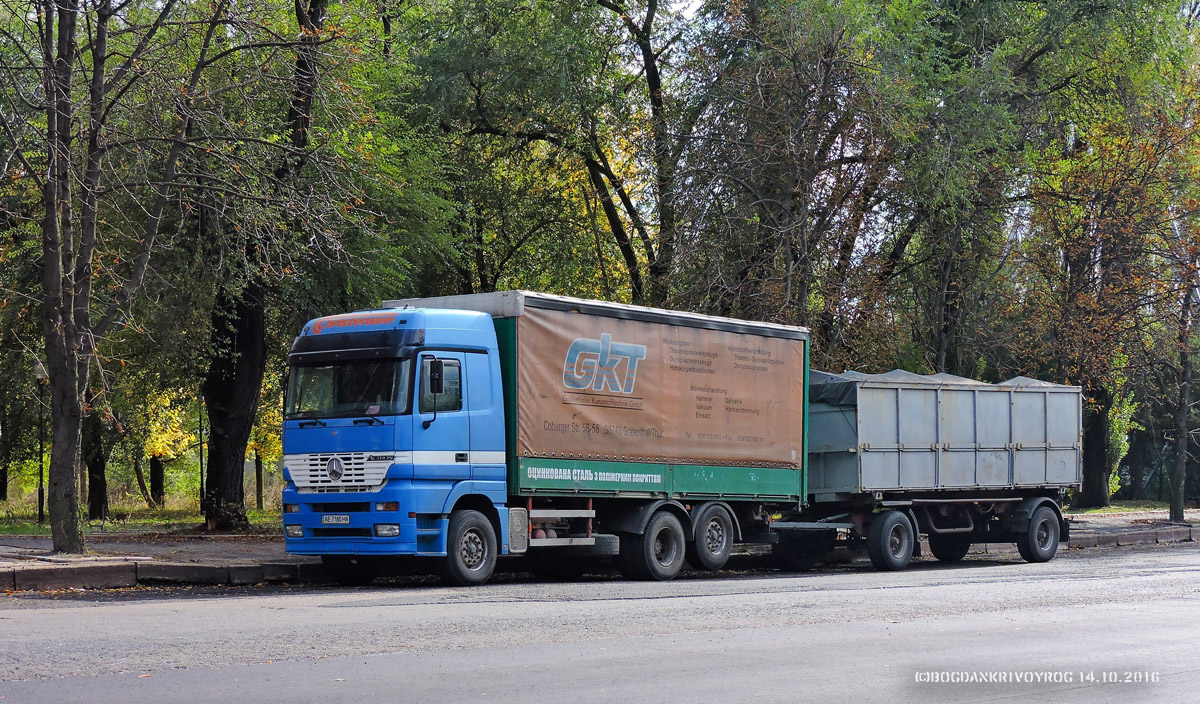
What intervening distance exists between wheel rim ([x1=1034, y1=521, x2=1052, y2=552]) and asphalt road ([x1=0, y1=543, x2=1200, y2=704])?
7.50 m

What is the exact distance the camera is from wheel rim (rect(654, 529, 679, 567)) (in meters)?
18.0

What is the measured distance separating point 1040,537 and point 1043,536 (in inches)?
4.4

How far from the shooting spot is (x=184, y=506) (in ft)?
173

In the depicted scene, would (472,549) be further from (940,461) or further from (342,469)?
(940,461)

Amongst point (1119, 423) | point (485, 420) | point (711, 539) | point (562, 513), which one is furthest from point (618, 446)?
point (1119, 423)

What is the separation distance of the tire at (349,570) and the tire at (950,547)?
35.0ft

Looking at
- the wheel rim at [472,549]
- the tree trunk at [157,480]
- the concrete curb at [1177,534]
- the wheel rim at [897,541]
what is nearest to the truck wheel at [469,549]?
the wheel rim at [472,549]

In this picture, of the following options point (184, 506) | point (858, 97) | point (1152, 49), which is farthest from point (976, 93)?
point (184, 506)

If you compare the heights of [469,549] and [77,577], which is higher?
[469,549]

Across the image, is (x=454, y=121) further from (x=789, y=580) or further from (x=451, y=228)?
(x=789, y=580)

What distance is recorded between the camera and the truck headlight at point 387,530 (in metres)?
15.3

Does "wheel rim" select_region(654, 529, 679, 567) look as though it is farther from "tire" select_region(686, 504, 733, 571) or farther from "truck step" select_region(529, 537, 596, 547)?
"truck step" select_region(529, 537, 596, 547)

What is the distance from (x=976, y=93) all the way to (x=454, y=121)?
11.5m

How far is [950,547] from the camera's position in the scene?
75.7ft
